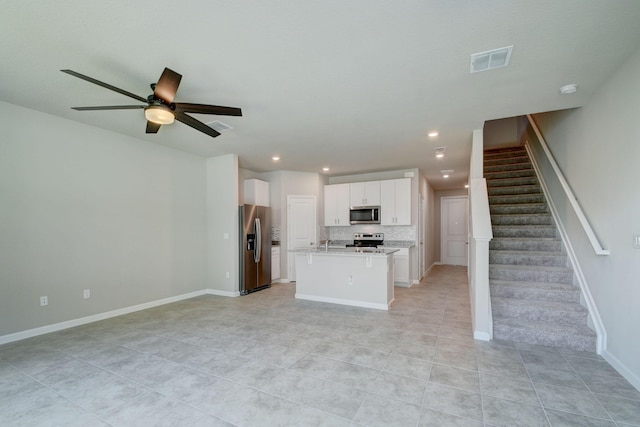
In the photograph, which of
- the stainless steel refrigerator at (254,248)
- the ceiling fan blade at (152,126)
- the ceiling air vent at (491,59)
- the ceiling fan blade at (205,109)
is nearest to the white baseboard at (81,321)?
the stainless steel refrigerator at (254,248)

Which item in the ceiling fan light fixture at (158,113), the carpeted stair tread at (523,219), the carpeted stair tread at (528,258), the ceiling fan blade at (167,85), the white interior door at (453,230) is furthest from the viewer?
the white interior door at (453,230)

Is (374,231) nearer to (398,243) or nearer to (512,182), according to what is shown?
(398,243)

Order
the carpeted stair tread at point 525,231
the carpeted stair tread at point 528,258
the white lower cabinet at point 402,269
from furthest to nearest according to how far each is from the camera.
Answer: the white lower cabinet at point 402,269
the carpeted stair tread at point 525,231
the carpeted stair tread at point 528,258

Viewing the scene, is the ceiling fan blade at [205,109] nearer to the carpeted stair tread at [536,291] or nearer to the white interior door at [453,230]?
the carpeted stair tread at [536,291]

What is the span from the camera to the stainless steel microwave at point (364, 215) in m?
6.54

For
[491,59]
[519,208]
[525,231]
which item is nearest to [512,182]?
[519,208]

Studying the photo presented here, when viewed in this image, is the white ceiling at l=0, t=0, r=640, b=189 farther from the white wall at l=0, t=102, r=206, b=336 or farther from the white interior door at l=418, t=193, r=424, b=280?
the white interior door at l=418, t=193, r=424, b=280

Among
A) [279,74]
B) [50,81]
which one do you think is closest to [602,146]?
[279,74]

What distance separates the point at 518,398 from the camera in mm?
2123

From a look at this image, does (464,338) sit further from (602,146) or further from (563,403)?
(602,146)

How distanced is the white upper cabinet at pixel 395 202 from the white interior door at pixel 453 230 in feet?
13.6

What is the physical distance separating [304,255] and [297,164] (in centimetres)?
214

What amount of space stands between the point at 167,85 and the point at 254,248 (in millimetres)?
3813

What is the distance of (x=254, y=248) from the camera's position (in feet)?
18.5
